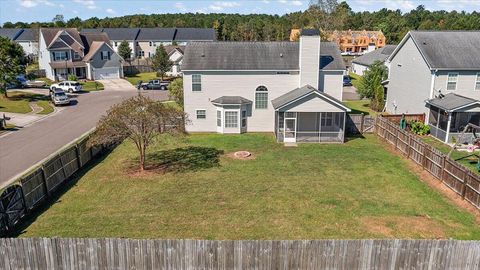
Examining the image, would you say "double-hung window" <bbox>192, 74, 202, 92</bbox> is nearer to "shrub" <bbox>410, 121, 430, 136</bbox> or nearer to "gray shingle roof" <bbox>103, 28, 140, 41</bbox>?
"shrub" <bbox>410, 121, 430, 136</bbox>

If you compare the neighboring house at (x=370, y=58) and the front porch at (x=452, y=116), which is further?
the neighboring house at (x=370, y=58)

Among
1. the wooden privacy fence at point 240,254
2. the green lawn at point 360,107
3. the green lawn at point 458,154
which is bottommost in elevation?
the green lawn at point 458,154

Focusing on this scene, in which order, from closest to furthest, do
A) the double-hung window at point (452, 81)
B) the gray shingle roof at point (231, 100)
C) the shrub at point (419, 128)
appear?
1. the double-hung window at point (452, 81)
2. the shrub at point (419, 128)
3. the gray shingle roof at point (231, 100)

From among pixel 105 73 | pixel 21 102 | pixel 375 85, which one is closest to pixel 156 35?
pixel 105 73

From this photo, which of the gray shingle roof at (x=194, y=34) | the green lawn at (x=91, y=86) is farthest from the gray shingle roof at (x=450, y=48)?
the gray shingle roof at (x=194, y=34)

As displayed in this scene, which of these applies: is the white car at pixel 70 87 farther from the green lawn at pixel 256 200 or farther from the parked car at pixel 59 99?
the green lawn at pixel 256 200

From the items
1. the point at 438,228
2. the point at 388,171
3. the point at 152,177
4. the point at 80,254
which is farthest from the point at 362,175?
the point at 80,254

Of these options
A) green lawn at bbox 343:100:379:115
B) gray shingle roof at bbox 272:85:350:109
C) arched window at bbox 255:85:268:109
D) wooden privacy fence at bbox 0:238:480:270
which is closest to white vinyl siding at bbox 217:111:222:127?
arched window at bbox 255:85:268:109
